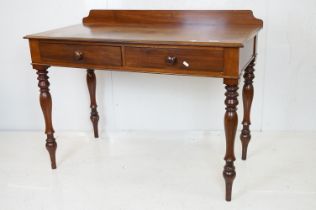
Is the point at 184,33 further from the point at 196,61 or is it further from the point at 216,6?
the point at 216,6

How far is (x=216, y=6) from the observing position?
86.0 inches

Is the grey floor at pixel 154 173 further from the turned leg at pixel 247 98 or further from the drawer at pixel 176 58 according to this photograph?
the drawer at pixel 176 58

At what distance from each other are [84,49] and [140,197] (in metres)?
0.75

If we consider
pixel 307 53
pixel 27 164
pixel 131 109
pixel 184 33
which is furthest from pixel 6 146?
pixel 307 53

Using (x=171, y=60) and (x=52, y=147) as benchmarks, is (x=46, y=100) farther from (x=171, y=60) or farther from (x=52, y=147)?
(x=171, y=60)

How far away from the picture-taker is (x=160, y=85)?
7.99 ft

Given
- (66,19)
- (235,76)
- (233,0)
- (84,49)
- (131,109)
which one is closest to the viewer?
(235,76)

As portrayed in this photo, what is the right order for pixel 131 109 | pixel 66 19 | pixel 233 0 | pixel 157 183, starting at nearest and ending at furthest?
pixel 157 183
pixel 233 0
pixel 66 19
pixel 131 109

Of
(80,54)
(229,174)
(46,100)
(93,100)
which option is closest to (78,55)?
(80,54)

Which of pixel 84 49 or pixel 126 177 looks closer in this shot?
pixel 84 49

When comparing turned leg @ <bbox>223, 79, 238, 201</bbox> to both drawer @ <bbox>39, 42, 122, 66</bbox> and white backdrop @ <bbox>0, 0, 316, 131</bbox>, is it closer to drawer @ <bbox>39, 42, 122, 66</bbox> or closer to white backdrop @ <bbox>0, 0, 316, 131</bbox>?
drawer @ <bbox>39, 42, 122, 66</bbox>

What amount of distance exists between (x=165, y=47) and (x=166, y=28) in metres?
0.42

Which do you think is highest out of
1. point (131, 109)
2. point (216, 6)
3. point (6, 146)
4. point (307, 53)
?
point (216, 6)

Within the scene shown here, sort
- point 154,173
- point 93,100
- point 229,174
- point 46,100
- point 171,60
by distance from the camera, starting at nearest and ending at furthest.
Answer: point 171,60
point 229,174
point 46,100
point 154,173
point 93,100
